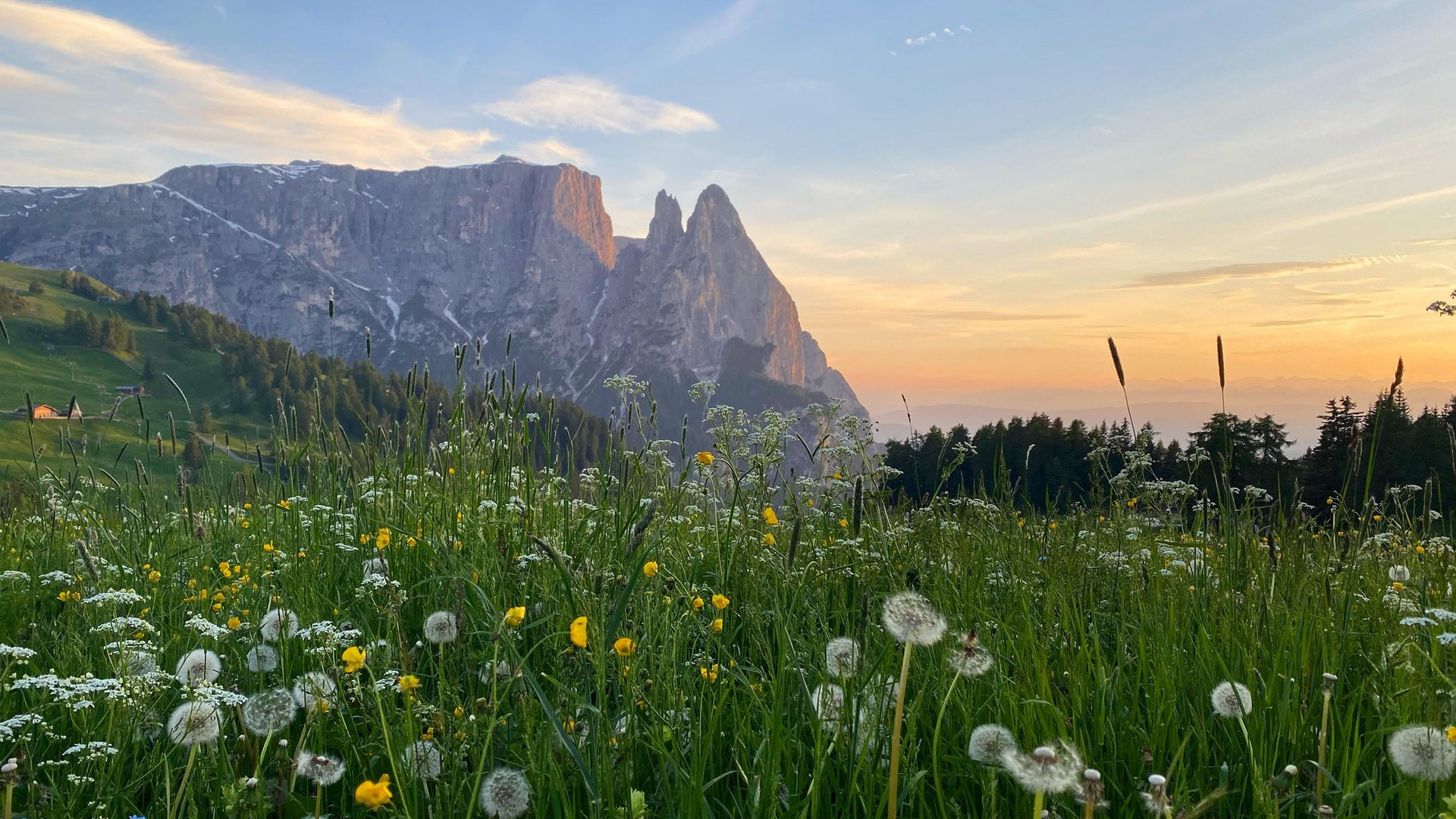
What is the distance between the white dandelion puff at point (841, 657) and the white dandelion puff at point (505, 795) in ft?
3.43

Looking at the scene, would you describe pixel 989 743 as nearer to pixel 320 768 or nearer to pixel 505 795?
pixel 505 795

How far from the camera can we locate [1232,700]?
257 cm

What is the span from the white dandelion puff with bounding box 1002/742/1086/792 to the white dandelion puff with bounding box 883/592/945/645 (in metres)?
0.31

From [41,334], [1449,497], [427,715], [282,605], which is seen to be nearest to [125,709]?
[282,605]

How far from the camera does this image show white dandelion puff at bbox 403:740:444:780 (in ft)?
7.18

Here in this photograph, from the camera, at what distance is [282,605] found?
3.42m

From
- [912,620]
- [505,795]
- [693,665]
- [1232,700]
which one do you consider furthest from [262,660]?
[1232,700]

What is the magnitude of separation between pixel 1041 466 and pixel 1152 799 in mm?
49301

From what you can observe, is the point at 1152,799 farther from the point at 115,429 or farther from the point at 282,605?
the point at 115,429

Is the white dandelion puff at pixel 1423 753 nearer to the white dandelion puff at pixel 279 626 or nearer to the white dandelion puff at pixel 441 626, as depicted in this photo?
the white dandelion puff at pixel 441 626

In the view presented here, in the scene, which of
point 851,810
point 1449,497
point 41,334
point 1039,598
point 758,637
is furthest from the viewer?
point 41,334

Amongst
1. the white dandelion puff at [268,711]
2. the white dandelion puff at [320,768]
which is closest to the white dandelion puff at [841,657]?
the white dandelion puff at [320,768]

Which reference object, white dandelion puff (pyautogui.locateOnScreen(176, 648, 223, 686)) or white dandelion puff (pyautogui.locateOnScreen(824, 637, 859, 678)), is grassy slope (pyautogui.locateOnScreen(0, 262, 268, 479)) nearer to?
white dandelion puff (pyautogui.locateOnScreen(176, 648, 223, 686))

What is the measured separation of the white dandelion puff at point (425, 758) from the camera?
7.18 feet
